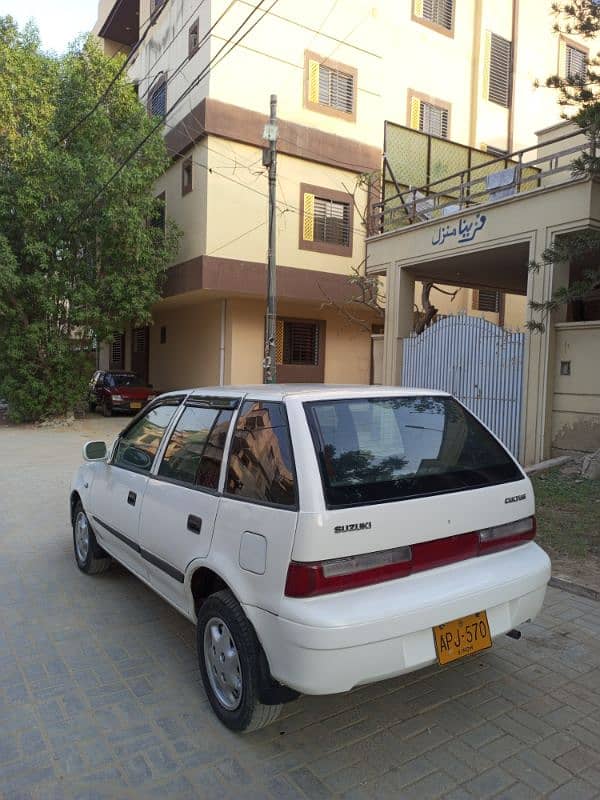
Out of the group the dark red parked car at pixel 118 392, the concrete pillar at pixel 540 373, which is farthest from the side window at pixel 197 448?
the dark red parked car at pixel 118 392

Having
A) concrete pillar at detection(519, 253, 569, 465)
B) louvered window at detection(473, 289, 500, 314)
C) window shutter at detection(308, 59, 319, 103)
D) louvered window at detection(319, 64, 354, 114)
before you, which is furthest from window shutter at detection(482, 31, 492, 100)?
concrete pillar at detection(519, 253, 569, 465)

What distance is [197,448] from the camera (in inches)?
132

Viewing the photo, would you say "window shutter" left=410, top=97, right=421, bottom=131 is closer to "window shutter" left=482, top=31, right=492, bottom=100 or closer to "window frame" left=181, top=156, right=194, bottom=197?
"window shutter" left=482, top=31, right=492, bottom=100

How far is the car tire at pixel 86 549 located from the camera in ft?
15.6

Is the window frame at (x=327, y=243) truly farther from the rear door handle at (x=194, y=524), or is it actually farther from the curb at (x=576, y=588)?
the rear door handle at (x=194, y=524)

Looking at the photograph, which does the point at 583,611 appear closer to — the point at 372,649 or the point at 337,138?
the point at 372,649

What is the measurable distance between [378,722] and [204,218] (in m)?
14.9

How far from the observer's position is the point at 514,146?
21.0 m

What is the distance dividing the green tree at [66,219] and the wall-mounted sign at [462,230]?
8312 mm

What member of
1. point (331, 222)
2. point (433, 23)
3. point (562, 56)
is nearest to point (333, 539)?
point (331, 222)

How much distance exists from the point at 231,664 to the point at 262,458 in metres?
0.98

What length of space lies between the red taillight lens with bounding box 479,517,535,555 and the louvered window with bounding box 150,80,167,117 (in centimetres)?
1821

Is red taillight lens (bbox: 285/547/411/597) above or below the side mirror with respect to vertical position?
below

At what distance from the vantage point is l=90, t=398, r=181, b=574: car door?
3.83 meters
